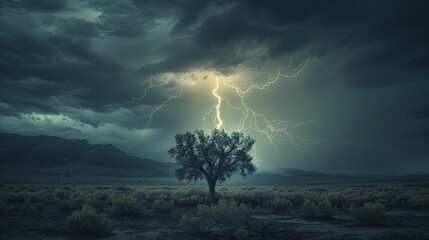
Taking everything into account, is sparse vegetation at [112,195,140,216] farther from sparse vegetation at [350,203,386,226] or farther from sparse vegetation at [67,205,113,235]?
sparse vegetation at [350,203,386,226]

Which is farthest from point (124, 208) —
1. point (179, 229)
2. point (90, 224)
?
point (90, 224)

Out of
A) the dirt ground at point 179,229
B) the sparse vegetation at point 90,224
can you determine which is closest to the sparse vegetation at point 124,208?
the dirt ground at point 179,229

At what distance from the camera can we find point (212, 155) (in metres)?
37.4

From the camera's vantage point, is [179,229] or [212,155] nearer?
[179,229]

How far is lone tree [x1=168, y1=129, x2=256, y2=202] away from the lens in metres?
37.0

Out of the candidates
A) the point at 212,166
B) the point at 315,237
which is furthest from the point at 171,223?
the point at 212,166

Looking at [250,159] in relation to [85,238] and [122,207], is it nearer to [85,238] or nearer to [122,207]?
[122,207]

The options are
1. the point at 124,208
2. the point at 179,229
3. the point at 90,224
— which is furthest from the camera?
the point at 124,208

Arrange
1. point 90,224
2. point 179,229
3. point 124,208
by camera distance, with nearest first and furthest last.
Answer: point 90,224, point 179,229, point 124,208

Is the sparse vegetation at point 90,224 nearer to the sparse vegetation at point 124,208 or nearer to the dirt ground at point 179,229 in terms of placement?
the dirt ground at point 179,229

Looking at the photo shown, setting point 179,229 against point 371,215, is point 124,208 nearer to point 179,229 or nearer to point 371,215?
point 179,229

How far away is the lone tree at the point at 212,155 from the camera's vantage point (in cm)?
3697

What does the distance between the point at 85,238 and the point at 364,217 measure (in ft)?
47.3

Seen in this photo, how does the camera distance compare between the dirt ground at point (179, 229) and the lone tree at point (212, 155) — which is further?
the lone tree at point (212, 155)
